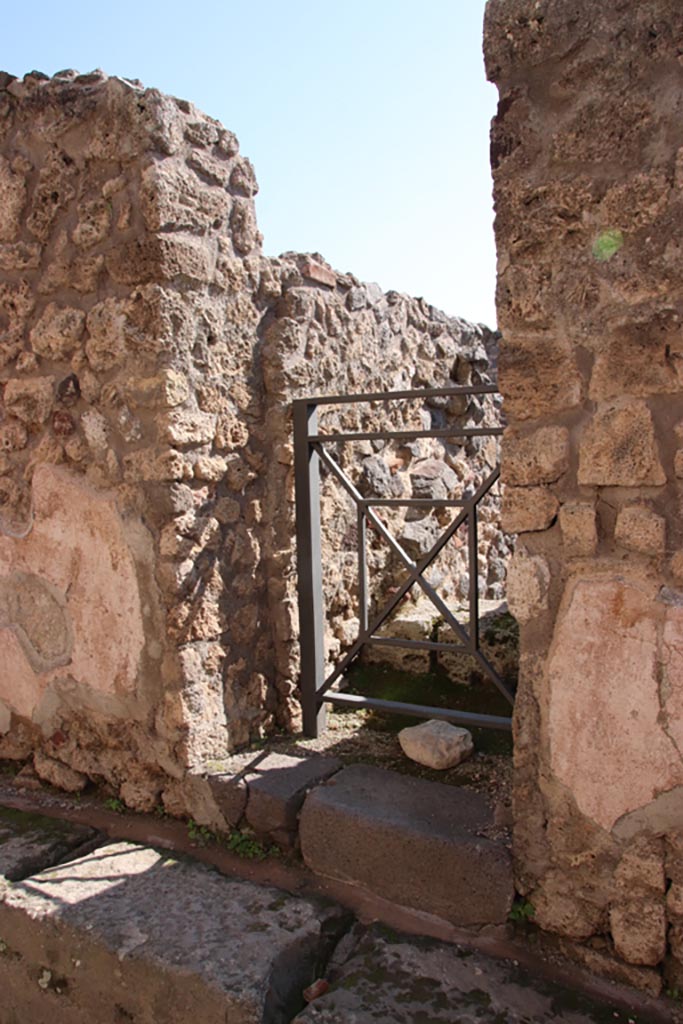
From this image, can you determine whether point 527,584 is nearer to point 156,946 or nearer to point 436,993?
point 436,993

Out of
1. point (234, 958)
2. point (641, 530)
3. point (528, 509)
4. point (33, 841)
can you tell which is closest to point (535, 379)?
point (528, 509)

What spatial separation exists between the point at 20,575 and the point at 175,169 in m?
1.54

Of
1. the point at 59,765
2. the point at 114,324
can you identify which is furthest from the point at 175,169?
the point at 59,765

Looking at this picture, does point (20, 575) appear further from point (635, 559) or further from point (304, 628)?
point (635, 559)

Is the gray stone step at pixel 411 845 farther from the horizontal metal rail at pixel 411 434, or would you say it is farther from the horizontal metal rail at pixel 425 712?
the horizontal metal rail at pixel 411 434

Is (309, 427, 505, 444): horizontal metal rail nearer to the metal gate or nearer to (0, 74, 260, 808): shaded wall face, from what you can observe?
the metal gate

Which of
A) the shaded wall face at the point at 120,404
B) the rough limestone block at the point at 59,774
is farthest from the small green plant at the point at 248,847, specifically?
the rough limestone block at the point at 59,774

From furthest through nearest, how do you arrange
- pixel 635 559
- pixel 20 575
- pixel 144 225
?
pixel 20 575
pixel 144 225
pixel 635 559

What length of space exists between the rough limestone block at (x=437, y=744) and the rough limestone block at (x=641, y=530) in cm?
118

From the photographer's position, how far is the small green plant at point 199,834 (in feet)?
9.09

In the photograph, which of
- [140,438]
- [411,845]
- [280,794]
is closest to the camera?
[411,845]

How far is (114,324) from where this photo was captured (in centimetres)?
277

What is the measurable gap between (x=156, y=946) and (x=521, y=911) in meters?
0.96

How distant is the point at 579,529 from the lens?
1.98 m
